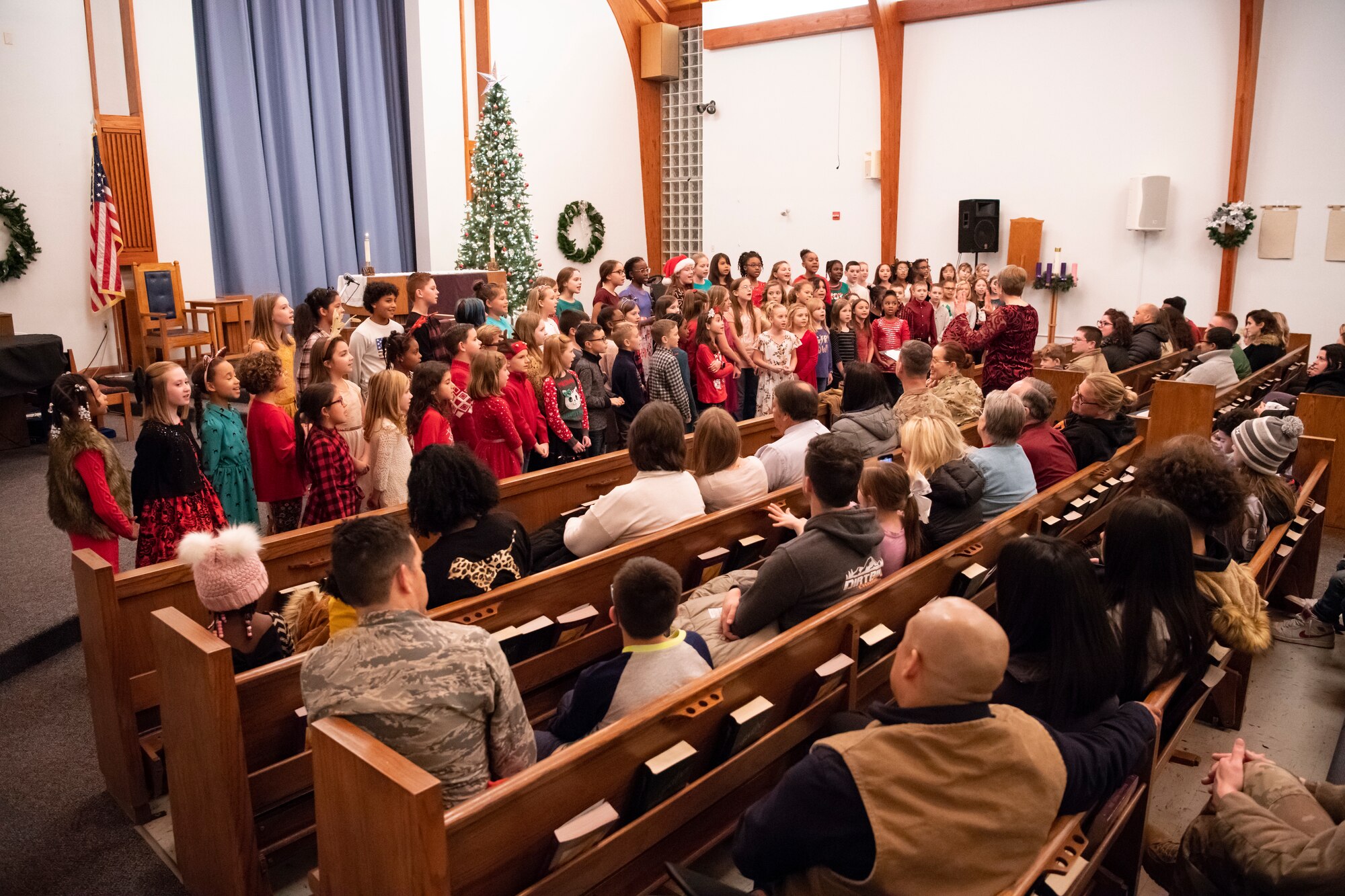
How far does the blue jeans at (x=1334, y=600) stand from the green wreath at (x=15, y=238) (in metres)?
9.26

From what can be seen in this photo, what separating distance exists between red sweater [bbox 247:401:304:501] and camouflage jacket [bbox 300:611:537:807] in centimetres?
220

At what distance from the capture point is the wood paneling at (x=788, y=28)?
11383 millimetres

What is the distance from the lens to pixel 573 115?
1235 cm

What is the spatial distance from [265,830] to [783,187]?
11119mm

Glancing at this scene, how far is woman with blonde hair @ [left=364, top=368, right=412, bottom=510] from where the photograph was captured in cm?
401

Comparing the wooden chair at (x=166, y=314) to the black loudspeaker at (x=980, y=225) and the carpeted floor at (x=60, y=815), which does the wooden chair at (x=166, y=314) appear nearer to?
the carpeted floor at (x=60, y=815)

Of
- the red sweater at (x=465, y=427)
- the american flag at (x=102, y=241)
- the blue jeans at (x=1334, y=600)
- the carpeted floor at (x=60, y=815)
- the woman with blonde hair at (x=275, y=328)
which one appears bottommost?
the carpeted floor at (x=60, y=815)

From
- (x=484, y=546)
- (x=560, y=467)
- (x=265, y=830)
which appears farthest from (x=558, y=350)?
(x=265, y=830)

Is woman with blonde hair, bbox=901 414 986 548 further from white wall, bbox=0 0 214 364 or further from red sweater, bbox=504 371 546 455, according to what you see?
white wall, bbox=0 0 214 364

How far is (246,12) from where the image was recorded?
30.9 ft

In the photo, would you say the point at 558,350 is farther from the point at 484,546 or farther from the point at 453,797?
the point at 453,797

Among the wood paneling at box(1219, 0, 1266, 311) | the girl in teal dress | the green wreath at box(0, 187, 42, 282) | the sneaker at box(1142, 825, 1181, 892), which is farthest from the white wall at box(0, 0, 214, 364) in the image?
the wood paneling at box(1219, 0, 1266, 311)

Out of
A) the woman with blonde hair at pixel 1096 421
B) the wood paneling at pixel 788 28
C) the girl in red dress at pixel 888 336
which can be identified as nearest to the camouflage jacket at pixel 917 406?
the woman with blonde hair at pixel 1096 421

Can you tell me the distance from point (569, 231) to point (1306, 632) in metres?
10.00
